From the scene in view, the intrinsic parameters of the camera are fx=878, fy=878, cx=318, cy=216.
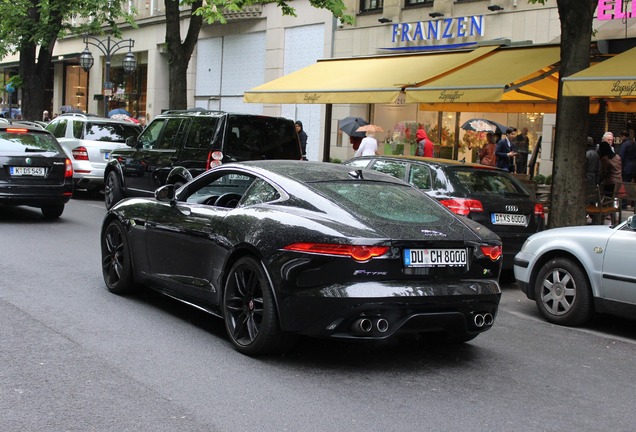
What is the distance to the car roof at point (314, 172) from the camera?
6.85m

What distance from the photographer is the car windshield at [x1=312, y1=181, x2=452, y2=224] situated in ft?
20.9

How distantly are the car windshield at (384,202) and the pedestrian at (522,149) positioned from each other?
1534 centimetres

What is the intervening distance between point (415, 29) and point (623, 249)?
56.7ft

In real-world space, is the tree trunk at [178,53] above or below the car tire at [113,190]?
above

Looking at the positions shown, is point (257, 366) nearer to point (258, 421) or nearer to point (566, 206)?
point (258, 421)

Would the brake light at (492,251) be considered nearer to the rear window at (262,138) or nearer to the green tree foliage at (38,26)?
the rear window at (262,138)

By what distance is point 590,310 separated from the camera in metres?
8.35

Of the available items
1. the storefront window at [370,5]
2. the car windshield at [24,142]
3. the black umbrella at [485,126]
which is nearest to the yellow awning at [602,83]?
the car windshield at [24,142]

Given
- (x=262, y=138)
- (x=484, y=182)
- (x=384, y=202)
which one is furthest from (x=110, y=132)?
(x=384, y=202)

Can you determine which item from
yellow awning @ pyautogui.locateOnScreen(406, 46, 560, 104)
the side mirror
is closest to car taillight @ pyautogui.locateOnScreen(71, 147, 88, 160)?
yellow awning @ pyautogui.locateOnScreen(406, 46, 560, 104)

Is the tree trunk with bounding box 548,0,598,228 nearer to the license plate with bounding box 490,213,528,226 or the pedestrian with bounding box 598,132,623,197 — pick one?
the license plate with bounding box 490,213,528,226

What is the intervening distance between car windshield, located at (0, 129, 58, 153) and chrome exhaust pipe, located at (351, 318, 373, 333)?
984 cm

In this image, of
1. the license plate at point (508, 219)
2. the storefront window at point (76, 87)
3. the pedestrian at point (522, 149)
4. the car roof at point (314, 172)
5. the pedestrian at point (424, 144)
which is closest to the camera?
the car roof at point (314, 172)

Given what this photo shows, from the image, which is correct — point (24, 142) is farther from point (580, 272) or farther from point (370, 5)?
point (370, 5)
